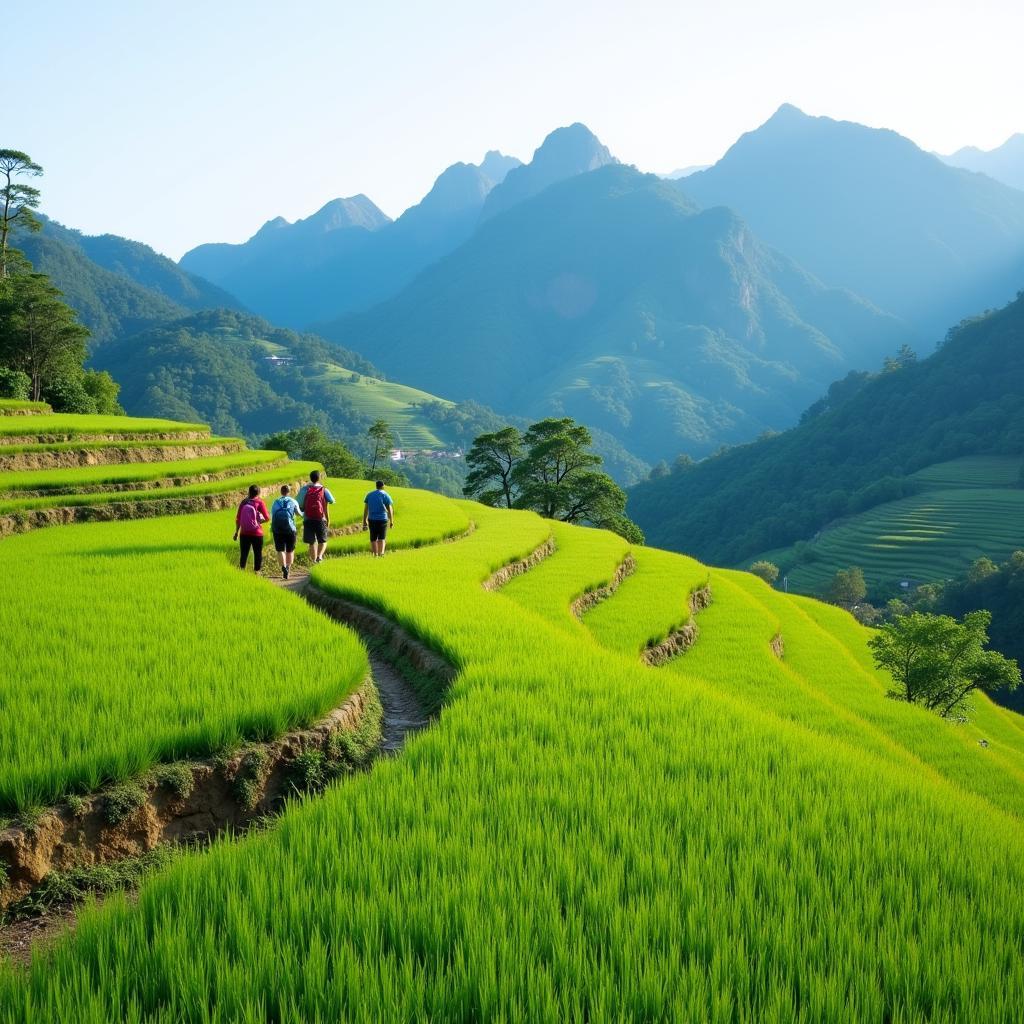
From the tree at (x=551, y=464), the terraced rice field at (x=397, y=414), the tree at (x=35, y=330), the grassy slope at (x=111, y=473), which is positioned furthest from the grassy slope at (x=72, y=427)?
the terraced rice field at (x=397, y=414)

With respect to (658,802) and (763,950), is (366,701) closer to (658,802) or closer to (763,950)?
(658,802)

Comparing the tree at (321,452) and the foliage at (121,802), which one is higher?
the tree at (321,452)

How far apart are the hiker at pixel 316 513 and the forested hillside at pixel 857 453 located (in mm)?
92615

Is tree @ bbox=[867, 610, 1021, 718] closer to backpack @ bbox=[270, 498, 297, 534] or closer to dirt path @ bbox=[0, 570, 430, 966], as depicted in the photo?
dirt path @ bbox=[0, 570, 430, 966]

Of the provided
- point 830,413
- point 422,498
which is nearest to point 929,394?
point 830,413

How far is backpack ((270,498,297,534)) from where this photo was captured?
1309 cm

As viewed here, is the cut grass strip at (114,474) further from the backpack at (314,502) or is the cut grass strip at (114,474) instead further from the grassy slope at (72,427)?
the backpack at (314,502)

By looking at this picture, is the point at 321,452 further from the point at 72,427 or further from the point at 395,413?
the point at 395,413

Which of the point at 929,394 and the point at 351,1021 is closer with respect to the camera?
the point at 351,1021

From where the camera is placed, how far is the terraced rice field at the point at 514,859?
2.57 m

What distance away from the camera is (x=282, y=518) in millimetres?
13211

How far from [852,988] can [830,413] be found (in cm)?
14016

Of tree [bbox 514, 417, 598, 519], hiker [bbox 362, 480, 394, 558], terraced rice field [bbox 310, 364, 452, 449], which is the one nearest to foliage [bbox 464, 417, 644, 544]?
tree [bbox 514, 417, 598, 519]

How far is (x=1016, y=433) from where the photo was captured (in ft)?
319
